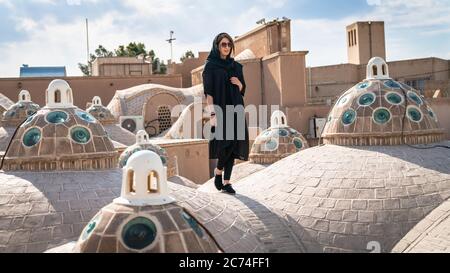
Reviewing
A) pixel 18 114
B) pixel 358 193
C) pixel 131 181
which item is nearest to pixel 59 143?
pixel 131 181

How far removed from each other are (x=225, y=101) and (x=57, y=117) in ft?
6.04

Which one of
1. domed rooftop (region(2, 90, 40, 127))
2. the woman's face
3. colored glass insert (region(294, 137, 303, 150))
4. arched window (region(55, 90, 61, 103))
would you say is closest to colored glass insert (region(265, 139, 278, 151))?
colored glass insert (region(294, 137, 303, 150))

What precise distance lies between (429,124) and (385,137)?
0.73 meters

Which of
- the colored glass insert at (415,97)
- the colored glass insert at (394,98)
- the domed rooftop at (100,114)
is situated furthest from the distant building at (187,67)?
the colored glass insert at (394,98)

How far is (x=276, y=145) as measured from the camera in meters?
10.9

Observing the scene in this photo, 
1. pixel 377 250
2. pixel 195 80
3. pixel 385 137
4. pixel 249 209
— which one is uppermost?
pixel 195 80

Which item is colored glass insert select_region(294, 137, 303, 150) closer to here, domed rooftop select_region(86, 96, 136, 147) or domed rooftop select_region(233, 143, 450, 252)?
domed rooftop select_region(233, 143, 450, 252)

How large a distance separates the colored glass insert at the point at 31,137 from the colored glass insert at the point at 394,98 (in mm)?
4320

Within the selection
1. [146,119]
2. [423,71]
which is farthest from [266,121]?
[423,71]

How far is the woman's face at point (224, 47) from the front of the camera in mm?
5496

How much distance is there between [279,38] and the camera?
20.0 metres

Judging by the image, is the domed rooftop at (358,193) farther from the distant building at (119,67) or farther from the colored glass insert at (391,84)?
the distant building at (119,67)

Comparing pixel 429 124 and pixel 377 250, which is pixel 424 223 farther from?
pixel 429 124

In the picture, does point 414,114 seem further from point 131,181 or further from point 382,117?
point 131,181
